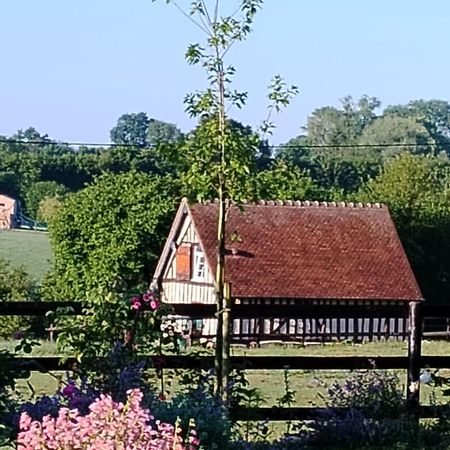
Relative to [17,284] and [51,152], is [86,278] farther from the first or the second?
[51,152]

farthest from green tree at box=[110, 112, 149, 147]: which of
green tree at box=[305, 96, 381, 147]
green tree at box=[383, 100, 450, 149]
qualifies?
green tree at box=[383, 100, 450, 149]

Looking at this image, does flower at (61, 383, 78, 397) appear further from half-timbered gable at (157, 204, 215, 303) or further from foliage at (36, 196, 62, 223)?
foliage at (36, 196, 62, 223)

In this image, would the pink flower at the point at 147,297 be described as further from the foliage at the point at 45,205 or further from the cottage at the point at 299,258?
the foliage at the point at 45,205

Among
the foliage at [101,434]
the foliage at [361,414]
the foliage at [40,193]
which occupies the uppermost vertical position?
the foliage at [40,193]

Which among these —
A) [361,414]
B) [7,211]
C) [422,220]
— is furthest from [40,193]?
[361,414]

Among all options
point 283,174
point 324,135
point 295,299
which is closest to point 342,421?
point 283,174

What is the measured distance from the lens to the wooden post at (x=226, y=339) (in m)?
8.45

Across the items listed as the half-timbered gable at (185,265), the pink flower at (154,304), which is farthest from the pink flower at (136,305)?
the half-timbered gable at (185,265)

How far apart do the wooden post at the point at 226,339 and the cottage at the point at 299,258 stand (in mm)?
31920

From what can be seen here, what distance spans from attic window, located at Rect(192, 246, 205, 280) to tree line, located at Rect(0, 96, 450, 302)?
2118 millimetres

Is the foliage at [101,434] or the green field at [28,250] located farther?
the green field at [28,250]

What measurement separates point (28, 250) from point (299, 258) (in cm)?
2788

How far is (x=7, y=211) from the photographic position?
79.8 metres

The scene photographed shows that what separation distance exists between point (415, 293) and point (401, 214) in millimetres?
9237
